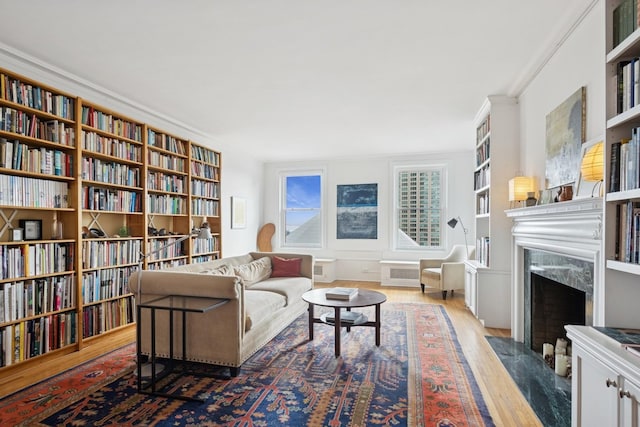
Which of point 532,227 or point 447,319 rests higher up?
point 532,227

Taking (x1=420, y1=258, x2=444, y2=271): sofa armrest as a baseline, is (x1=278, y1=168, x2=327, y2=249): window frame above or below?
above

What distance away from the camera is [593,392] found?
158 centimetres

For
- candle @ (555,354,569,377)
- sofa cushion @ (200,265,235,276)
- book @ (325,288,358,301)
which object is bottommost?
candle @ (555,354,569,377)

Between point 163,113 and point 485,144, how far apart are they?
13.7 ft

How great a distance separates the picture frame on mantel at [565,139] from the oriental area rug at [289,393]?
69.8 inches

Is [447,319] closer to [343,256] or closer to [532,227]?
[532,227]

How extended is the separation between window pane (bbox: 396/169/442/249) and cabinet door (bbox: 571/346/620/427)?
214 inches

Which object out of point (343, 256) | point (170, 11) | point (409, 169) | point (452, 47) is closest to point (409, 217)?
point (409, 169)

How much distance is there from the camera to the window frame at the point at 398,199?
700 centimetres

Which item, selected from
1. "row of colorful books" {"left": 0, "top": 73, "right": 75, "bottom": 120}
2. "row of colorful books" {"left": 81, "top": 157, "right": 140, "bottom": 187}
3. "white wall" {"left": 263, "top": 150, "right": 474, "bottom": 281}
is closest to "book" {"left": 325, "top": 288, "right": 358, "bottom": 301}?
"row of colorful books" {"left": 81, "top": 157, "right": 140, "bottom": 187}

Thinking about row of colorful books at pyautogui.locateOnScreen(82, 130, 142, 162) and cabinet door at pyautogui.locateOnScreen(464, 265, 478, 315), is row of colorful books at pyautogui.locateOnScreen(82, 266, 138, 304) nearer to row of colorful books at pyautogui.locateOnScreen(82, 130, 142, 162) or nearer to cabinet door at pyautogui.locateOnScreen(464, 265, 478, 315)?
row of colorful books at pyautogui.locateOnScreen(82, 130, 142, 162)

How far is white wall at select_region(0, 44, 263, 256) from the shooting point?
3084 millimetres

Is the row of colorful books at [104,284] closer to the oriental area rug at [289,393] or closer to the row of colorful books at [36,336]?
the row of colorful books at [36,336]

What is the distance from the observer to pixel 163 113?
4.55 metres
